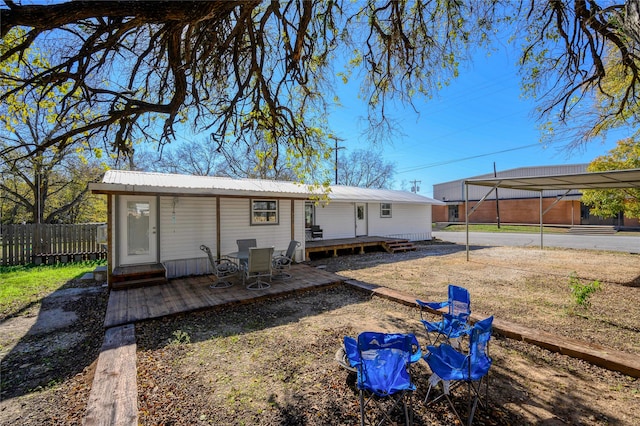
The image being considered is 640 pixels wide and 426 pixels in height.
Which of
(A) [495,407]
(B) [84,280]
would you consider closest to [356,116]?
(A) [495,407]

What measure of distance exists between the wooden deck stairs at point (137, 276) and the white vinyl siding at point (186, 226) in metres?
0.80

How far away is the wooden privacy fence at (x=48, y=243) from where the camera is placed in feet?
33.2

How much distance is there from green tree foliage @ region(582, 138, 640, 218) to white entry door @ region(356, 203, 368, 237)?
11653 millimetres

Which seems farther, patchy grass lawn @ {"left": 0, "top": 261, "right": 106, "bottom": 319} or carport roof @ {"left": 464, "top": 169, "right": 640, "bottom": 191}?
carport roof @ {"left": 464, "top": 169, "right": 640, "bottom": 191}

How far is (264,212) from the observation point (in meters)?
10.2

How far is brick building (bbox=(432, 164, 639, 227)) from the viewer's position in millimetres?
27719

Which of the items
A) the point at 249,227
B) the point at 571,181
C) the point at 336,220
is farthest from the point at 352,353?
the point at 336,220

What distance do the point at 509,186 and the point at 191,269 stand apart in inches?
454

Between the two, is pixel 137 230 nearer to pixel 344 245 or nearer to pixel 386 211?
pixel 344 245

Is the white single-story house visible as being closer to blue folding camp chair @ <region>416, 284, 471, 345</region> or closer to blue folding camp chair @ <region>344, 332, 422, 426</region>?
blue folding camp chair @ <region>416, 284, 471, 345</region>

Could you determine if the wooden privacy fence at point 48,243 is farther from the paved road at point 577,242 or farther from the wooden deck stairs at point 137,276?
the paved road at point 577,242

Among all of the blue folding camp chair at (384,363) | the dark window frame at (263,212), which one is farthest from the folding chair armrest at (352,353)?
the dark window frame at (263,212)

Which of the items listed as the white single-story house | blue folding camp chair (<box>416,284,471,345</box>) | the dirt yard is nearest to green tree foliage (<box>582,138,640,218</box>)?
the dirt yard

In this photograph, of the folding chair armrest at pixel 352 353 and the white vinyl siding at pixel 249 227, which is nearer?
the folding chair armrest at pixel 352 353
